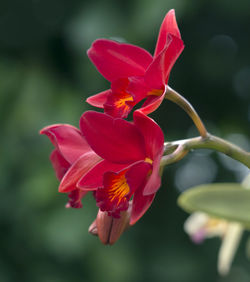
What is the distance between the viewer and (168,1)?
237 cm

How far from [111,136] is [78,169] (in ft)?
0.19

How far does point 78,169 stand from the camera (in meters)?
0.55

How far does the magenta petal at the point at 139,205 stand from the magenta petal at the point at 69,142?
8 cm

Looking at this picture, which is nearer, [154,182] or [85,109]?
[154,182]

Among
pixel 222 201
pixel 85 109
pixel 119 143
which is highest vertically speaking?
pixel 119 143

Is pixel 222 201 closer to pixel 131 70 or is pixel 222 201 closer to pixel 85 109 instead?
pixel 131 70

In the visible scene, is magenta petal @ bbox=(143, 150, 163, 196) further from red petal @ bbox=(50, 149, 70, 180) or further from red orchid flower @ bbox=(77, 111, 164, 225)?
red petal @ bbox=(50, 149, 70, 180)

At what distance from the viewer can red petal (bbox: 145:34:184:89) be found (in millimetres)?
542

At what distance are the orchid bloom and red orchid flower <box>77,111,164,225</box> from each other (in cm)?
1

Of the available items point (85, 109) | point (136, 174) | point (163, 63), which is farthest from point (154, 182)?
point (85, 109)

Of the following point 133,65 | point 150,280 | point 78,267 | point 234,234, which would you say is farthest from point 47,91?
point 133,65

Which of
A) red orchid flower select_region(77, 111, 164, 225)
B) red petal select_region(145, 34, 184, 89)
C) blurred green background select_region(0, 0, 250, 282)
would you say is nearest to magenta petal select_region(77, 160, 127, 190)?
red orchid flower select_region(77, 111, 164, 225)

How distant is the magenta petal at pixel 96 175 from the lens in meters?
0.55

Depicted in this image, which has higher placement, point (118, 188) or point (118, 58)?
point (118, 58)
